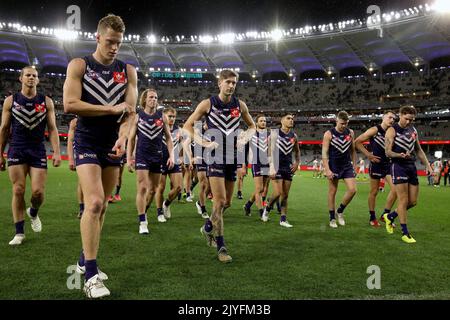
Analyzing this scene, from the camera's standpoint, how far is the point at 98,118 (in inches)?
Result: 160

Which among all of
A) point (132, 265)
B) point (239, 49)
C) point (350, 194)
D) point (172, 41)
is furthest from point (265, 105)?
point (132, 265)

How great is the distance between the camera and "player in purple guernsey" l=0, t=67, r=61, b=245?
5.90m

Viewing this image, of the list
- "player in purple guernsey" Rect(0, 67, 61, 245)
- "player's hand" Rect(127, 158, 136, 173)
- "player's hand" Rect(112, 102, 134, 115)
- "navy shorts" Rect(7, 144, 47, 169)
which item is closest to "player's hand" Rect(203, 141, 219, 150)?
"player's hand" Rect(112, 102, 134, 115)

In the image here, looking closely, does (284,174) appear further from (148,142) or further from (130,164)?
(130,164)

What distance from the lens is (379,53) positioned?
5806 centimetres

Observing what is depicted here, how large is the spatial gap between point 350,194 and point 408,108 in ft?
7.33

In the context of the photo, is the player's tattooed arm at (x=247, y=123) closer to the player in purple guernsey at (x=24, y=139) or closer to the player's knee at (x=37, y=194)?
the player in purple guernsey at (x=24, y=139)

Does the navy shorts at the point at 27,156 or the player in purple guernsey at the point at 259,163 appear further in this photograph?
the player in purple guernsey at the point at 259,163

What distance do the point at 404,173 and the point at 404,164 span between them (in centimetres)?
17

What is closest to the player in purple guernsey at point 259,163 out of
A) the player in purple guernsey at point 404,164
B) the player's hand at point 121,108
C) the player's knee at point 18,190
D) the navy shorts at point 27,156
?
the player in purple guernsey at point 404,164

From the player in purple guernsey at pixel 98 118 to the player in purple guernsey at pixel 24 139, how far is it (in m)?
2.31

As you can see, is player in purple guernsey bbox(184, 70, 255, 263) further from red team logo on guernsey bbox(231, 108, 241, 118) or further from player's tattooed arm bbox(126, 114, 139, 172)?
player's tattooed arm bbox(126, 114, 139, 172)

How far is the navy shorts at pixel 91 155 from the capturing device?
401 centimetres
